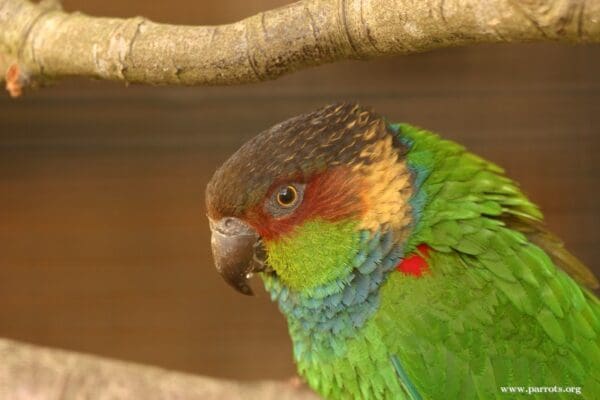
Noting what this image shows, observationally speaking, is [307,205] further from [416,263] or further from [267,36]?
[267,36]

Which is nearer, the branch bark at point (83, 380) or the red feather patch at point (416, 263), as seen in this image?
the red feather patch at point (416, 263)

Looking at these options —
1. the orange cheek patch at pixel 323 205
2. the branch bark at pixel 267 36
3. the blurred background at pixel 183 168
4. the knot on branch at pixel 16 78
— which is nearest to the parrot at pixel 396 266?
the orange cheek patch at pixel 323 205

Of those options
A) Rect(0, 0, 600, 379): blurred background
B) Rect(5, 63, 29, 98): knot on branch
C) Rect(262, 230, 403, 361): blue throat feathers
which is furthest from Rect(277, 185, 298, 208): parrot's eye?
Rect(0, 0, 600, 379): blurred background

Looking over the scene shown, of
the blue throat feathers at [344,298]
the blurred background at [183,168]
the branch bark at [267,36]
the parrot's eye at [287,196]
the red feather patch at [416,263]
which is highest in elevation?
the branch bark at [267,36]

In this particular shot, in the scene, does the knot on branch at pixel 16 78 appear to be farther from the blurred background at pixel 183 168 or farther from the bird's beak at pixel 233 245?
the blurred background at pixel 183 168

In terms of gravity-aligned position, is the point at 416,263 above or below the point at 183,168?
above

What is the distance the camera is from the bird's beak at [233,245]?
1310 mm

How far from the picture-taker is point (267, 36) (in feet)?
3.36

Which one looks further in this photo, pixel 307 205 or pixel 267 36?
pixel 307 205

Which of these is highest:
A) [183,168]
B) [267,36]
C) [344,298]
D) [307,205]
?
[267,36]

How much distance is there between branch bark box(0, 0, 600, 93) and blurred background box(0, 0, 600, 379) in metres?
1.44

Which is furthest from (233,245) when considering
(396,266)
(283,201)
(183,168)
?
(183,168)

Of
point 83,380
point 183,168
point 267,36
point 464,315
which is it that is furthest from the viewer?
point 183,168

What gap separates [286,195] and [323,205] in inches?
2.4
